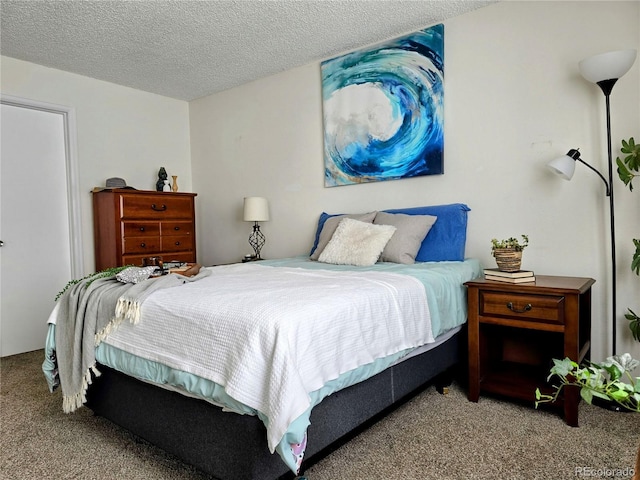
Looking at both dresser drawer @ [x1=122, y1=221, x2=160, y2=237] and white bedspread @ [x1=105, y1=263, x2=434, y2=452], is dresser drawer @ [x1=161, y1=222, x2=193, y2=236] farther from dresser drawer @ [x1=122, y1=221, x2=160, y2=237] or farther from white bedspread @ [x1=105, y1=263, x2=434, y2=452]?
white bedspread @ [x1=105, y1=263, x2=434, y2=452]

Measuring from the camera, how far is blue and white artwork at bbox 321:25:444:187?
3.02 metres

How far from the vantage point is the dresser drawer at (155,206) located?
3697 mm

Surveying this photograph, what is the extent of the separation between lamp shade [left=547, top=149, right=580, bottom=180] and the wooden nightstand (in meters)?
0.57

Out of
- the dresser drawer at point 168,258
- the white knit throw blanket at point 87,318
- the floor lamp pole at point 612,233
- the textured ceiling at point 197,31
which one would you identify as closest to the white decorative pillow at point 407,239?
the floor lamp pole at point 612,233

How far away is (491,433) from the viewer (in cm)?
195

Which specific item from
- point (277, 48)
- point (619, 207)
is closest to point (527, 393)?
point (619, 207)

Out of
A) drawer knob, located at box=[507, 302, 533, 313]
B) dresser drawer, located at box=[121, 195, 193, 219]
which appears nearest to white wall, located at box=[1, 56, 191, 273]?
dresser drawer, located at box=[121, 195, 193, 219]

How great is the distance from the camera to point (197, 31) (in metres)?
3.07

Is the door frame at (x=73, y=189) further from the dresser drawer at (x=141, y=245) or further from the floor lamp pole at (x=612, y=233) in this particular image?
the floor lamp pole at (x=612, y=233)

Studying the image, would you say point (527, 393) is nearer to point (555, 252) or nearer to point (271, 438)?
point (555, 252)

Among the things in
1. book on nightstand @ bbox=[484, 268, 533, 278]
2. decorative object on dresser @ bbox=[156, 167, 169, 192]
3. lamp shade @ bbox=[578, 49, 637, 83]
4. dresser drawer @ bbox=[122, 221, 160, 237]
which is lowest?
book on nightstand @ bbox=[484, 268, 533, 278]

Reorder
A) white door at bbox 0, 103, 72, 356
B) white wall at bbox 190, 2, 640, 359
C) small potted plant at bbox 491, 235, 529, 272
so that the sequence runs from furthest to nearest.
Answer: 1. white door at bbox 0, 103, 72, 356
2. white wall at bbox 190, 2, 640, 359
3. small potted plant at bbox 491, 235, 529, 272

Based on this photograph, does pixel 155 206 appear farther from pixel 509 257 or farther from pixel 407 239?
pixel 509 257

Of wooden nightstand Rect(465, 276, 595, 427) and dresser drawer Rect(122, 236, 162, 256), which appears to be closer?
wooden nightstand Rect(465, 276, 595, 427)
